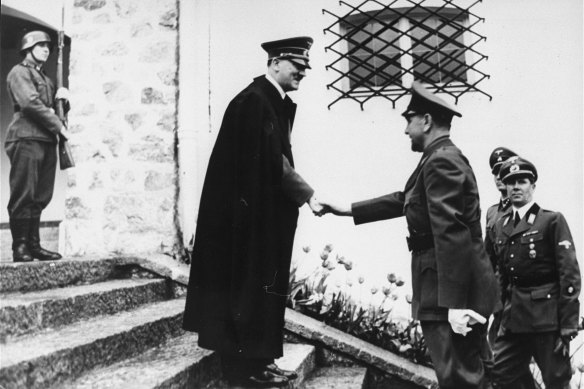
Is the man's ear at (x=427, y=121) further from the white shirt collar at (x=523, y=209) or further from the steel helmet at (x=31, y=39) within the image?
the steel helmet at (x=31, y=39)

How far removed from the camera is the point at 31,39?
3330mm

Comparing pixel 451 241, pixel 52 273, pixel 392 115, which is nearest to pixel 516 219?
pixel 451 241

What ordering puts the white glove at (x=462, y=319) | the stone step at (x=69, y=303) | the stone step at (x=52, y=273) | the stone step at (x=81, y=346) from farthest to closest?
the stone step at (x=52, y=273)
the stone step at (x=69, y=303)
the white glove at (x=462, y=319)
the stone step at (x=81, y=346)

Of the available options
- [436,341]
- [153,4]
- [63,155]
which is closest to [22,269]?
[63,155]

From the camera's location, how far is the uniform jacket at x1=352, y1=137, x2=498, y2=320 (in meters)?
2.03

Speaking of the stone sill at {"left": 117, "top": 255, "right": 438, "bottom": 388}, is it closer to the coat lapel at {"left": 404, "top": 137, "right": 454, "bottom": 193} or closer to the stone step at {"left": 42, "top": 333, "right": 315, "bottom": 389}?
the stone step at {"left": 42, "top": 333, "right": 315, "bottom": 389}

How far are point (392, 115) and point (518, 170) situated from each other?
4.44ft

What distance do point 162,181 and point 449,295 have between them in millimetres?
2760

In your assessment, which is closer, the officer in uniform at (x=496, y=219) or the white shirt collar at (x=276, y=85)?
the white shirt collar at (x=276, y=85)

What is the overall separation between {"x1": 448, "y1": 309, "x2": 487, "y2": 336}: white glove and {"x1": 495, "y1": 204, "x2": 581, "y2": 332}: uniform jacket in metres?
1.09

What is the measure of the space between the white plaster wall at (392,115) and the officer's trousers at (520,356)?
118cm

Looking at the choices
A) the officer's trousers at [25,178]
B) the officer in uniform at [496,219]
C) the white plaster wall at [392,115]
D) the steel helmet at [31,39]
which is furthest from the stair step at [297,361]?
the steel helmet at [31,39]

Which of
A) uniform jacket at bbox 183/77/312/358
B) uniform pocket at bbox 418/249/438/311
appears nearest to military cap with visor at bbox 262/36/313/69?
uniform jacket at bbox 183/77/312/358

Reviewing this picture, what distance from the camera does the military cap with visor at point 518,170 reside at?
311 centimetres
